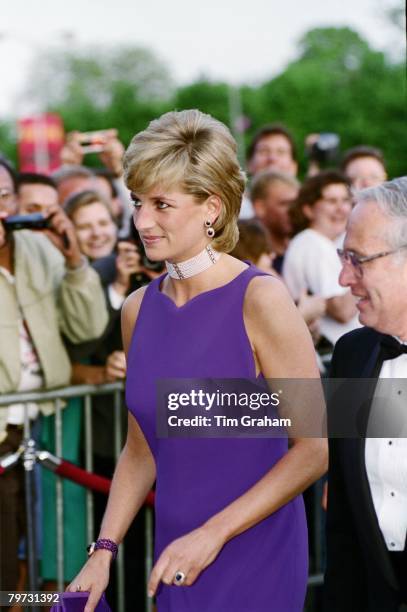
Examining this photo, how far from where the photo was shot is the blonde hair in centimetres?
259

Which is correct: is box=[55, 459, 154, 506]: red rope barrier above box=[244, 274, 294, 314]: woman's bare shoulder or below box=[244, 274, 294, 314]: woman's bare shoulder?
below

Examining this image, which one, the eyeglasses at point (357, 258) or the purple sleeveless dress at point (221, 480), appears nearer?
the purple sleeveless dress at point (221, 480)

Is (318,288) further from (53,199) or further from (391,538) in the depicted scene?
(391,538)

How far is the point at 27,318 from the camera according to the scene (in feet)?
14.3

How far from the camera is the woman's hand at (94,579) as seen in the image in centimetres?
260

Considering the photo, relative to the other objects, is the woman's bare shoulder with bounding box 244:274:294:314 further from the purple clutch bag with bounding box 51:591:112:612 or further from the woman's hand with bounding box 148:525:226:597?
the purple clutch bag with bounding box 51:591:112:612

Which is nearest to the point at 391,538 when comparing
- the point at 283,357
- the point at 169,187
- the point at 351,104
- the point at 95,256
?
the point at 283,357

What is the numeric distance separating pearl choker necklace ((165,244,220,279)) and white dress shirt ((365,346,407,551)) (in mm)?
585

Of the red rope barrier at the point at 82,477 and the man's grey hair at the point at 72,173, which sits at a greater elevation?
the man's grey hair at the point at 72,173

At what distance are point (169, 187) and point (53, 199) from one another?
318cm

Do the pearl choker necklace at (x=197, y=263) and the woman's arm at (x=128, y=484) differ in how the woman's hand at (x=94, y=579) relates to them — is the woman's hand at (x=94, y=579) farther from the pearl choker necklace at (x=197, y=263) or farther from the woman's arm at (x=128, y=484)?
the pearl choker necklace at (x=197, y=263)

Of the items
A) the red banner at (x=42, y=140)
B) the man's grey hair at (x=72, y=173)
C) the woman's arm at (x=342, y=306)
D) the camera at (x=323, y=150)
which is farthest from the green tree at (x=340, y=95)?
the woman's arm at (x=342, y=306)

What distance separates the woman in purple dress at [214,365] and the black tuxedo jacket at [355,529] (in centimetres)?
16

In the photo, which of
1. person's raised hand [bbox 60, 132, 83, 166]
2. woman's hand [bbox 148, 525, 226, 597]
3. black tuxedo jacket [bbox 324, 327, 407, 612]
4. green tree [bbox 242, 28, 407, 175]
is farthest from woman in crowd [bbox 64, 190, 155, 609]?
green tree [bbox 242, 28, 407, 175]
